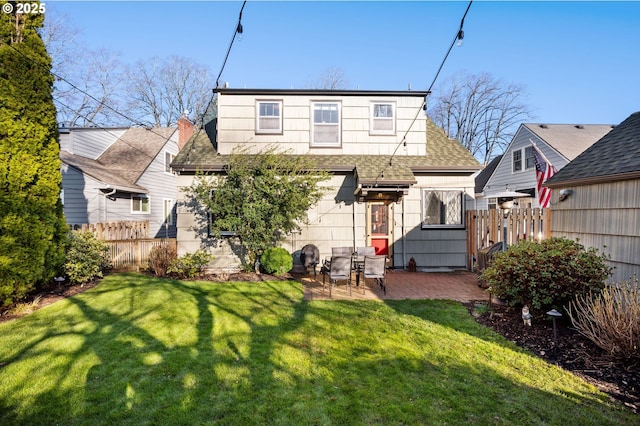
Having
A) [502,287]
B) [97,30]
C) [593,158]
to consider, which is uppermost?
[97,30]

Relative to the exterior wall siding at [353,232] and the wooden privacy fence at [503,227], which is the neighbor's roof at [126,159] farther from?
the wooden privacy fence at [503,227]

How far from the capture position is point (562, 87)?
52.7 ft

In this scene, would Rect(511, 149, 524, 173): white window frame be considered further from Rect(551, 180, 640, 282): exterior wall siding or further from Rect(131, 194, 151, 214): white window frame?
Rect(131, 194, 151, 214): white window frame

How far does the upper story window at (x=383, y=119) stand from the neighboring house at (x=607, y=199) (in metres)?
4.76

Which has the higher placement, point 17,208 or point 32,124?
point 32,124

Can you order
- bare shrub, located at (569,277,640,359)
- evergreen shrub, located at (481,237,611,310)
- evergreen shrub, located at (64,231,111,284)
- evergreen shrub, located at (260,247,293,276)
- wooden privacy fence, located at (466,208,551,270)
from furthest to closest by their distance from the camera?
evergreen shrub, located at (260,247,293,276), wooden privacy fence, located at (466,208,551,270), evergreen shrub, located at (64,231,111,284), evergreen shrub, located at (481,237,611,310), bare shrub, located at (569,277,640,359)

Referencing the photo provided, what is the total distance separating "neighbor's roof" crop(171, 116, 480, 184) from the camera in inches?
361

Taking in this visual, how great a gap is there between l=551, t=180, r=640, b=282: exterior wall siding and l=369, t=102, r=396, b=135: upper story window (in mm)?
5304

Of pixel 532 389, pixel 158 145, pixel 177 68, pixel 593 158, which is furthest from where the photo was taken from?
pixel 177 68

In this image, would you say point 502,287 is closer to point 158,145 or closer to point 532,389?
point 532,389

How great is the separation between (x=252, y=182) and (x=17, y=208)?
4.92 meters

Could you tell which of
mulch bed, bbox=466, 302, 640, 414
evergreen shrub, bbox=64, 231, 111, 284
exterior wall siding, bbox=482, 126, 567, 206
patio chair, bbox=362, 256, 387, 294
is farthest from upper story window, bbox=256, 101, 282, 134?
exterior wall siding, bbox=482, 126, 567, 206

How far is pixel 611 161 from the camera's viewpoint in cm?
646

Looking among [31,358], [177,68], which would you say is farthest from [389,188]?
[177,68]
